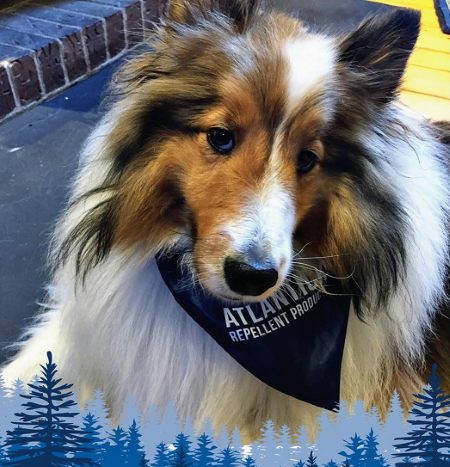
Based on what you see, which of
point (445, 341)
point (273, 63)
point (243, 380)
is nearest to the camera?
point (273, 63)

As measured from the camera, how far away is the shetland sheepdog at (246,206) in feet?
3.60

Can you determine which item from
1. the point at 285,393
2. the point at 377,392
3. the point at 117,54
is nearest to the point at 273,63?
the point at 285,393

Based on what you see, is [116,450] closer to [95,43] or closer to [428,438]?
[428,438]

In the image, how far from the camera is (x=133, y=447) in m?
0.97

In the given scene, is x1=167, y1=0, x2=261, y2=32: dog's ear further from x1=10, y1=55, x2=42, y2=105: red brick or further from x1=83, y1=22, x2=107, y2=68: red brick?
x1=83, y1=22, x2=107, y2=68: red brick

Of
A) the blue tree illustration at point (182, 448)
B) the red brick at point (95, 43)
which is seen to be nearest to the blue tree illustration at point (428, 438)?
the blue tree illustration at point (182, 448)

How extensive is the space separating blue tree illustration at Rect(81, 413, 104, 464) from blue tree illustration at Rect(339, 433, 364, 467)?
43 cm

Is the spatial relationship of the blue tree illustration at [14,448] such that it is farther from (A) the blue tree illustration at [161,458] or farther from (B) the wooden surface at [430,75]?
(B) the wooden surface at [430,75]

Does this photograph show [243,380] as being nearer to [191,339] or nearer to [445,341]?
[191,339]

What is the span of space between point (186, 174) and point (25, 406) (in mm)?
544

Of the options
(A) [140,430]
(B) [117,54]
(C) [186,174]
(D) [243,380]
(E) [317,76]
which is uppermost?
(E) [317,76]

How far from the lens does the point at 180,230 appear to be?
1221 millimetres

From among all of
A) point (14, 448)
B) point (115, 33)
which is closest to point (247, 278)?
point (14, 448)

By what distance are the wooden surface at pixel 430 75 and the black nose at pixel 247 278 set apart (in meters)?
1.85
